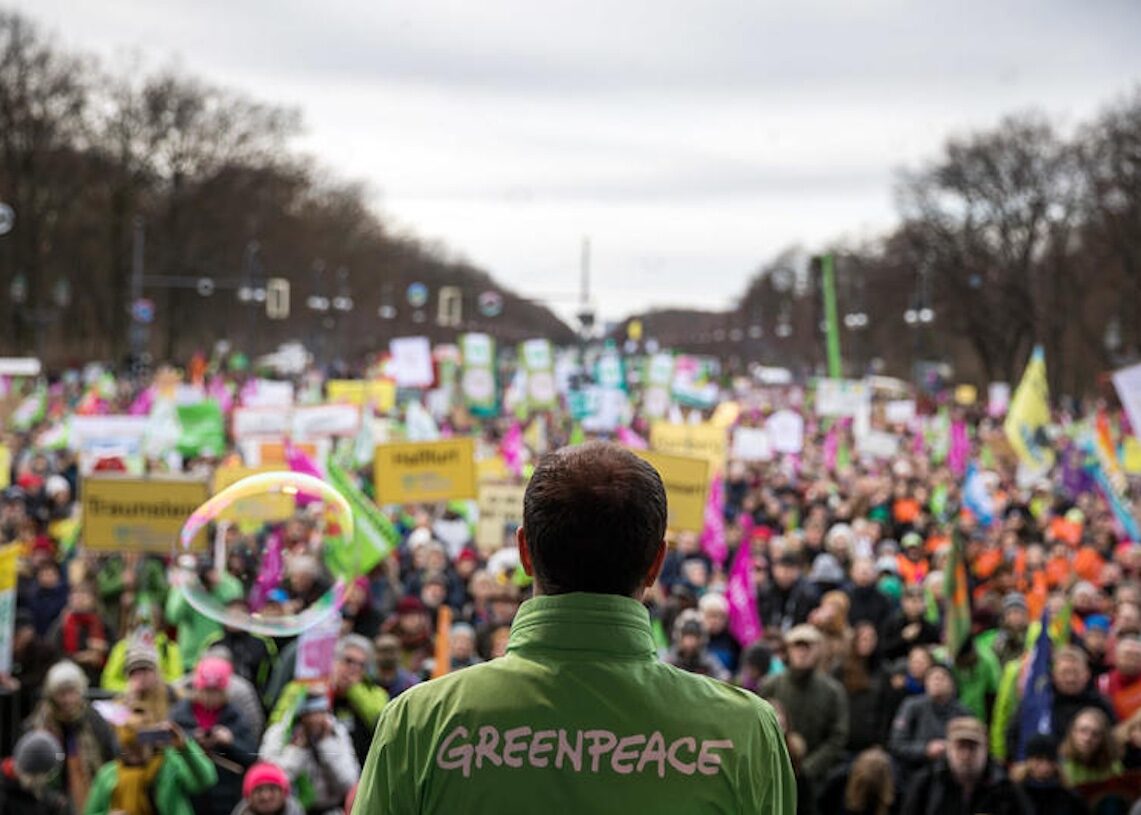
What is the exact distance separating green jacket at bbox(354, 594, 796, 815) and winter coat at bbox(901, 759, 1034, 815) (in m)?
5.32

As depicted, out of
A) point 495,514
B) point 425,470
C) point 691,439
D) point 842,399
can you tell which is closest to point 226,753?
point 425,470

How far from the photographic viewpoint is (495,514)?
50.8 ft

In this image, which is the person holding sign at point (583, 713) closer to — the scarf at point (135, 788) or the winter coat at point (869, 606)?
the scarf at point (135, 788)

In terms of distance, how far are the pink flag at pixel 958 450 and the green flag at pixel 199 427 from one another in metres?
11.6

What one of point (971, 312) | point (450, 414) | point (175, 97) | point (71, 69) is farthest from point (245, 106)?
point (450, 414)

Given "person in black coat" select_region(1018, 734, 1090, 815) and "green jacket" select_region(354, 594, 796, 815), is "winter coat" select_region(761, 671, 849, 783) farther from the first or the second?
"green jacket" select_region(354, 594, 796, 815)

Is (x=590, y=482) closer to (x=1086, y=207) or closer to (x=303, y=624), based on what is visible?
(x=303, y=624)

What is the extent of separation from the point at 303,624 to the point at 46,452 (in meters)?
20.3

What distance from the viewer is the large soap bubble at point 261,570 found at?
5.78 m

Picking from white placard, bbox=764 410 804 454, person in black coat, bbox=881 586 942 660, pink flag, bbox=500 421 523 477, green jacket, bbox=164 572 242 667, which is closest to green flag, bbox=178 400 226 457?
pink flag, bbox=500 421 523 477

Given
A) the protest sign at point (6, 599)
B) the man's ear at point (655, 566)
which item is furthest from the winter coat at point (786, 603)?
the man's ear at point (655, 566)

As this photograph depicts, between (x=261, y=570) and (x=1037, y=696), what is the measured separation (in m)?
4.01

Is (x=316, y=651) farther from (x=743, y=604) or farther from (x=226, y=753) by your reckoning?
(x=743, y=604)

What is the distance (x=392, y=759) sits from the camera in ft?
7.27
